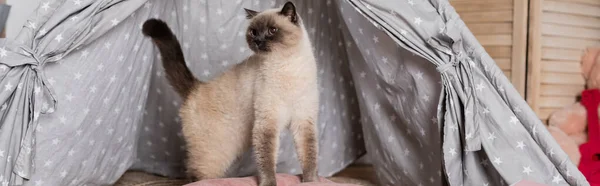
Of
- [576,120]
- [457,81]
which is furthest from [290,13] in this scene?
[576,120]

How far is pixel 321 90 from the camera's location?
119 inches

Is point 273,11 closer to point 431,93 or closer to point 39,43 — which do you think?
point 431,93

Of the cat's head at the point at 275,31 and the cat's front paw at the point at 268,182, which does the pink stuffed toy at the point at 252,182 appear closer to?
the cat's front paw at the point at 268,182

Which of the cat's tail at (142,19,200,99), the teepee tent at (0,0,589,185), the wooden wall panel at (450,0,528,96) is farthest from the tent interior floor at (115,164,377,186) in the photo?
the wooden wall panel at (450,0,528,96)

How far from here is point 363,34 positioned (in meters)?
2.51

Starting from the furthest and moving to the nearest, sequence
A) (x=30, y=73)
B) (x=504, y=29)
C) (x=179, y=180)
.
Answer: (x=179, y=180) → (x=504, y=29) → (x=30, y=73)

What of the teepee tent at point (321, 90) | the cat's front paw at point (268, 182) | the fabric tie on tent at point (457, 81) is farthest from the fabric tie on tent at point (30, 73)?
the fabric tie on tent at point (457, 81)

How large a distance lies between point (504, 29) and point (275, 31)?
1183 mm

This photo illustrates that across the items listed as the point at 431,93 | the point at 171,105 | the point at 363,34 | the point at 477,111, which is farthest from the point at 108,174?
the point at 477,111

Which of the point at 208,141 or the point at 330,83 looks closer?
the point at 208,141

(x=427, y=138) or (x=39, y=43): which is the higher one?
(x=39, y=43)

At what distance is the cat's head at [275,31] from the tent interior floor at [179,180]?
1004mm

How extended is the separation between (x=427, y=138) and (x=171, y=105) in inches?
56.3

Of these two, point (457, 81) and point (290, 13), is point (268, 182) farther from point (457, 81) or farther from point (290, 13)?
point (457, 81)
